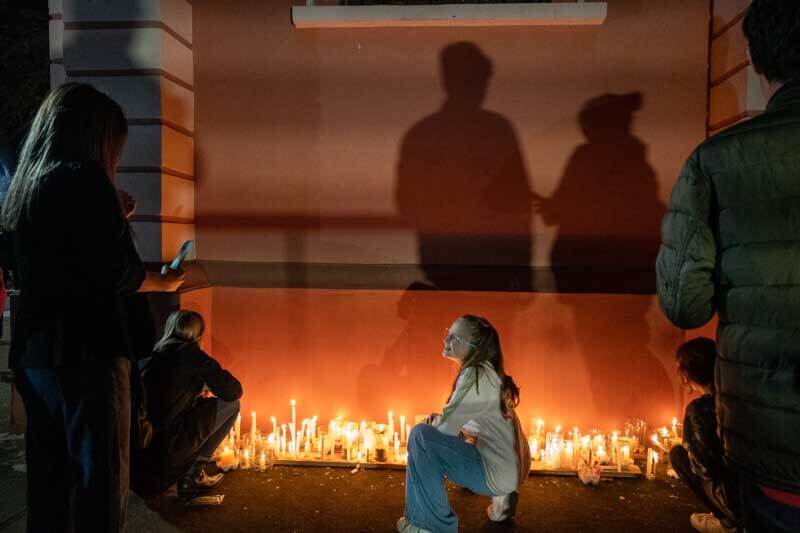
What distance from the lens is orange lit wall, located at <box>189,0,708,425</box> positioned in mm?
5398

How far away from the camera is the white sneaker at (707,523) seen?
3.91 m

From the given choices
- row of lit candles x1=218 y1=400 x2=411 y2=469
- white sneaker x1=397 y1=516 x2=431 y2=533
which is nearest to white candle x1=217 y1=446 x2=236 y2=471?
row of lit candles x1=218 y1=400 x2=411 y2=469

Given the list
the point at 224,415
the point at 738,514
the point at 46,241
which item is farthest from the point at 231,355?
the point at 738,514

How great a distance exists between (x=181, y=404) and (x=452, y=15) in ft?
12.8

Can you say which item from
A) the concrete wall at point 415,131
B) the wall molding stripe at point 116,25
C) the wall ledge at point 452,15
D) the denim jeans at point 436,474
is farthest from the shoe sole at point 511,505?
the wall molding stripe at point 116,25

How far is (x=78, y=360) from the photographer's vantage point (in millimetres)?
2381

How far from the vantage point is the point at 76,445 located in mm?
2420

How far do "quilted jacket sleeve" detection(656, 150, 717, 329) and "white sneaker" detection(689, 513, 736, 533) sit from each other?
2676mm

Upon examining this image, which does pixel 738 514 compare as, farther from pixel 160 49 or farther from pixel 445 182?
pixel 160 49

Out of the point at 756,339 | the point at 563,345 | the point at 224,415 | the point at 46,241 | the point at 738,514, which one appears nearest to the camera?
the point at 756,339

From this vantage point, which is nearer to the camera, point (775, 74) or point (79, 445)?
point (775, 74)

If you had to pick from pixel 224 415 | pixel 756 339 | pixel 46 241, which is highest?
pixel 46 241

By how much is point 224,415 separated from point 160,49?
10.3ft

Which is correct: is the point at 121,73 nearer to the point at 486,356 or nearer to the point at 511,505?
the point at 486,356
